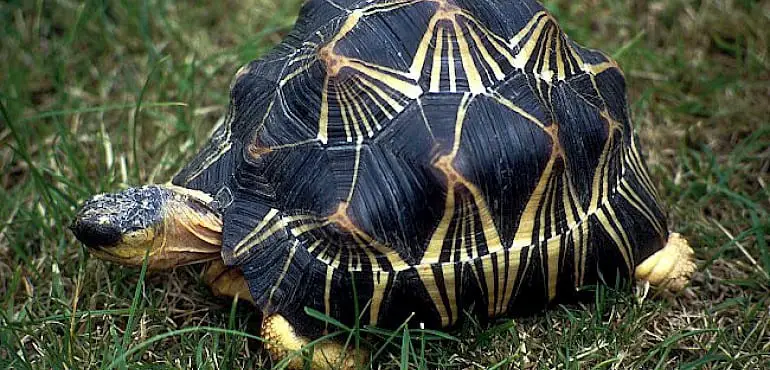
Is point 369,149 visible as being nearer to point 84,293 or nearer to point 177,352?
point 177,352

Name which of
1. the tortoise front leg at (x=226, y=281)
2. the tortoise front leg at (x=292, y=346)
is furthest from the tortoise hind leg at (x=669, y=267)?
the tortoise front leg at (x=226, y=281)

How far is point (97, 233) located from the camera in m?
2.11

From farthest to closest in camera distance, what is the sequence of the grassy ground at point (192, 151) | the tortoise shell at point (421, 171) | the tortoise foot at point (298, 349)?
the grassy ground at point (192, 151) < the tortoise foot at point (298, 349) < the tortoise shell at point (421, 171)

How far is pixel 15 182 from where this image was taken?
299cm

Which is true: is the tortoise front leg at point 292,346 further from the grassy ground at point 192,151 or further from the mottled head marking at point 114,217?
the mottled head marking at point 114,217

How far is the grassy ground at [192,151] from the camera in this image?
2.29 meters

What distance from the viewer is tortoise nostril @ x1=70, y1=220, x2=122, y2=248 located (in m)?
2.11

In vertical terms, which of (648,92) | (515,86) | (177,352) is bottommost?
(177,352)

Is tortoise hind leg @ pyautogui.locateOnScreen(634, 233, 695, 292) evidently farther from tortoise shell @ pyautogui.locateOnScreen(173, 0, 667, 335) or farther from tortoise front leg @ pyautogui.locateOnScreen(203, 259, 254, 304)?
tortoise front leg @ pyautogui.locateOnScreen(203, 259, 254, 304)

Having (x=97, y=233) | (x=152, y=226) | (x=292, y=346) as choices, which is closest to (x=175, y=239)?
(x=152, y=226)

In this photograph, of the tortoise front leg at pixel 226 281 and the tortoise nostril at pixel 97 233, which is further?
the tortoise front leg at pixel 226 281

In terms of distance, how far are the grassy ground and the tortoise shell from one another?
185 mm

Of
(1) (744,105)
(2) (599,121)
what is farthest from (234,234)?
(1) (744,105)

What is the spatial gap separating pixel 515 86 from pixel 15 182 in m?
1.86
